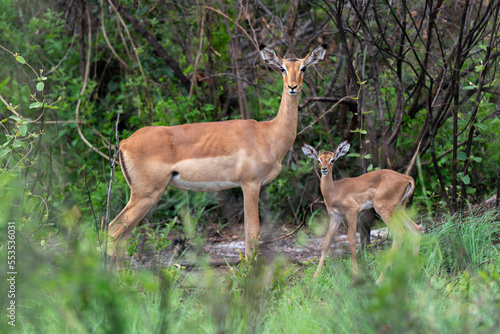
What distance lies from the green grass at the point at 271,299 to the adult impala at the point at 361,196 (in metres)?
0.25

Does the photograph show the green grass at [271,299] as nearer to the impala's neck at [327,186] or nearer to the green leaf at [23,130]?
the impala's neck at [327,186]

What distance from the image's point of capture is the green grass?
2424 millimetres

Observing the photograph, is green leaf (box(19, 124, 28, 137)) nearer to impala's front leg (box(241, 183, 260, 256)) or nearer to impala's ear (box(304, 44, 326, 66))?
impala's front leg (box(241, 183, 260, 256))

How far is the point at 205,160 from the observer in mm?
5016

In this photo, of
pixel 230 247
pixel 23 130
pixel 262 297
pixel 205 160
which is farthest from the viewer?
pixel 230 247

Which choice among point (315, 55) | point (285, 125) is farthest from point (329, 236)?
point (315, 55)

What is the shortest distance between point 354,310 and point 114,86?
6.30m

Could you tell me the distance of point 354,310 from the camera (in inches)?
124

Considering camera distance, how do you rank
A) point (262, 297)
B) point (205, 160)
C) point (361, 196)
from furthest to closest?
point (205, 160) < point (361, 196) < point (262, 297)

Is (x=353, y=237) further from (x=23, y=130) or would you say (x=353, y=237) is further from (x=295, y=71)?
(x=23, y=130)

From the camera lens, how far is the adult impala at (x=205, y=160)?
4.98 meters

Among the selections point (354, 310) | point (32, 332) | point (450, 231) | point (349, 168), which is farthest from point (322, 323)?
point (349, 168)

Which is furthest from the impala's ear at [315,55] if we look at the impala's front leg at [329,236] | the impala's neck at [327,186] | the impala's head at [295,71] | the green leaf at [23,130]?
the green leaf at [23,130]

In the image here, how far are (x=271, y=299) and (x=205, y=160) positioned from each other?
1.76 m
